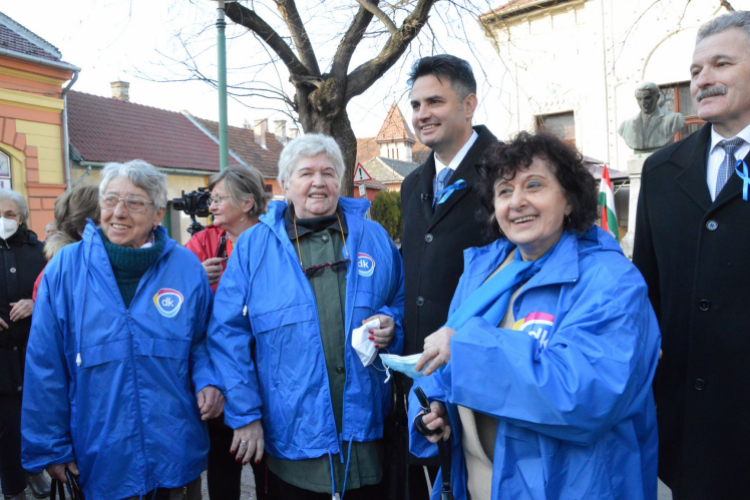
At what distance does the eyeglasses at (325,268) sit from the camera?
250cm

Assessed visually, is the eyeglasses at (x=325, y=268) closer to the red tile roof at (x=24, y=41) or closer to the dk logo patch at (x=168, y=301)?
the dk logo patch at (x=168, y=301)

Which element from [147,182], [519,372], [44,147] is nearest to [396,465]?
[519,372]

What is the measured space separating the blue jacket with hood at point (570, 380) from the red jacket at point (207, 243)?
2.29 m

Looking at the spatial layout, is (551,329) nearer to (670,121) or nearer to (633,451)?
(633,451)

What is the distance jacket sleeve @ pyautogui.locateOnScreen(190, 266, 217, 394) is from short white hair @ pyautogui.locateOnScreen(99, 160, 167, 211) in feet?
1.35

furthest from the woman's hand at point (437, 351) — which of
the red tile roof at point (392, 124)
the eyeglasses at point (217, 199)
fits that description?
the red tile roof at point (392, 124)

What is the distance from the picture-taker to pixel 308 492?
246cm

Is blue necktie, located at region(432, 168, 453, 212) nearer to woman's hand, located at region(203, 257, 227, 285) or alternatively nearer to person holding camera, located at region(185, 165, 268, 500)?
person holding camera, located at region(185, 165, 268, 500)

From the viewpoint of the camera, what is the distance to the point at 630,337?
5.11 ft

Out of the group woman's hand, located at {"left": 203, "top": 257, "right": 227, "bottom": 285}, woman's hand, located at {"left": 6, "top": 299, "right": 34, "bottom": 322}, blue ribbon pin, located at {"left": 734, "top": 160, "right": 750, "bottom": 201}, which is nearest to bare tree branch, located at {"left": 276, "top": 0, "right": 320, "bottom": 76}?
woman's hand, located at {"left": 203, "top": 257, "right": 227, "bottom": 285}

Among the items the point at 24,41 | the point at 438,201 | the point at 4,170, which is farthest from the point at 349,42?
the point at 24,41

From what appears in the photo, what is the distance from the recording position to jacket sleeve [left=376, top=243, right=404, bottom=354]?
257 centimetres

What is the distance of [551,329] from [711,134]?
1.10 metres

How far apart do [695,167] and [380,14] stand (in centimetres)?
532
